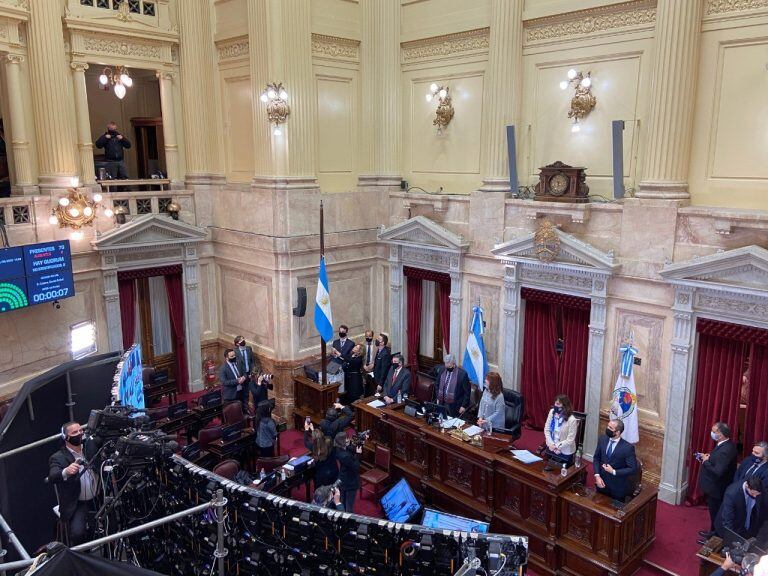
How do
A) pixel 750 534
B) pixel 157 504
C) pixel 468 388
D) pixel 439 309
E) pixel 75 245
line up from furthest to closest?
pixel 439 309
pixel 75 245
pixel 468 388
pixel 750 534
pixel 157 504

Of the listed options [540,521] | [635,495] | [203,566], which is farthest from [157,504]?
[635,495]

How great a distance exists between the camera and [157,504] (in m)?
5.75

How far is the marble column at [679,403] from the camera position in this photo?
27.8 feet

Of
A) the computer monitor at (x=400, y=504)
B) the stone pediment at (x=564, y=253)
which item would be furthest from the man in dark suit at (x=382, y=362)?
the computer monitor at (x=400, y=504)

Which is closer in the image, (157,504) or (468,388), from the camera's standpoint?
(157,504)

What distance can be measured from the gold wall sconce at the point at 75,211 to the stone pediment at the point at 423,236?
5.40 m

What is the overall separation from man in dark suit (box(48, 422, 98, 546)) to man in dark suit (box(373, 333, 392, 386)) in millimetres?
5594

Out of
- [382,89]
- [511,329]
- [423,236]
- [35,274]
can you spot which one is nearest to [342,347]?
[423,236]

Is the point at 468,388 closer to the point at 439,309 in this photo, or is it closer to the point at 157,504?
the point at 439,309

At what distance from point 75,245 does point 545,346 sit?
8.39 m

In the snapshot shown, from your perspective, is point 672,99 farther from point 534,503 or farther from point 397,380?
point 397,380

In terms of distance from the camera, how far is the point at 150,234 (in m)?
11.9

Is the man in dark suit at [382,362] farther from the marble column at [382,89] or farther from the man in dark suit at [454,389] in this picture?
the marble column at [382,89]

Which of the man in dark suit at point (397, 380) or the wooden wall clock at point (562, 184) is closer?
the wooden wall clock at point (562, 184)
